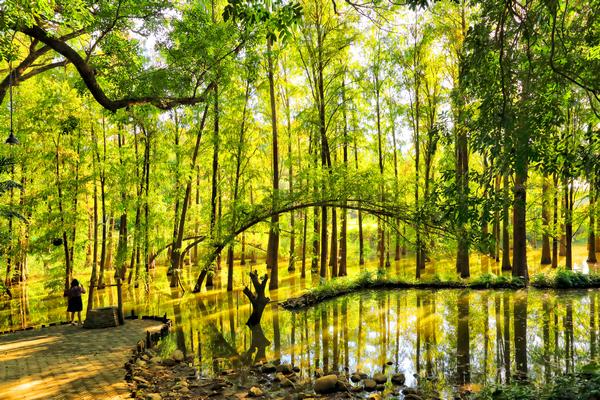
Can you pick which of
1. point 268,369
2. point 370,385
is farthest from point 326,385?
point 268,369

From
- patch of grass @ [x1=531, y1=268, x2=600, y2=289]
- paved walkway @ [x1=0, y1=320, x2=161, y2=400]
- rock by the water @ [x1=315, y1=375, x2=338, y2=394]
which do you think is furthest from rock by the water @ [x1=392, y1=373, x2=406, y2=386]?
patch of grass @ [x1=531, y1=268, x2=600, y2=289]

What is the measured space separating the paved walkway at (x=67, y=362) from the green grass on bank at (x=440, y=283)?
7.10m

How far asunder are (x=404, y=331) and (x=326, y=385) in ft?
14.8

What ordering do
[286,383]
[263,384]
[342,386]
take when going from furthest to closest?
[263,384]
[286,383]
[342,386]

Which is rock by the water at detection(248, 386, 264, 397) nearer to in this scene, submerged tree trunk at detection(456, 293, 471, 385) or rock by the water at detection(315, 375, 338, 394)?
rock by the water at detection(315, 375, 338, 394)

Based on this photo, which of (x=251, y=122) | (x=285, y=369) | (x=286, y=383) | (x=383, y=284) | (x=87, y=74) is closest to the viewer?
(x=87, y=74)

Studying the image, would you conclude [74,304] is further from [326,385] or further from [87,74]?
[326,385]

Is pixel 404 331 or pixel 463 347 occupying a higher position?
pixel 463 347

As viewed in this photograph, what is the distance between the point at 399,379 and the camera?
7.45 meters

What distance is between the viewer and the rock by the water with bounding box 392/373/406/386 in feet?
24.2

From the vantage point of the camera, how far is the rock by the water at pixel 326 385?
283 inches

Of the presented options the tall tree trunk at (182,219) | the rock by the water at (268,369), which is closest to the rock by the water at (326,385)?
the rock by the water at (268,369)

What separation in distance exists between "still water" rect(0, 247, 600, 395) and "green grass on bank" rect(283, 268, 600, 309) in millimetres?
757

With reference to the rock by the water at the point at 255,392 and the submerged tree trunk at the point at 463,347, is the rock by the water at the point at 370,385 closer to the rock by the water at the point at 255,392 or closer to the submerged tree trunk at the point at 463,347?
the submerged tree trunk at the point at 463,347
